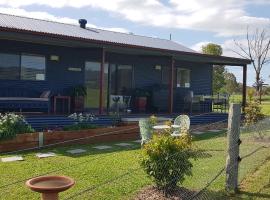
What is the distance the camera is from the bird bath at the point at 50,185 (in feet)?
12.5

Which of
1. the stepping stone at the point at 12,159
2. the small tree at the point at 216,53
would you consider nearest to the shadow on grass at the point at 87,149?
the stepping stone at the point at 12,159

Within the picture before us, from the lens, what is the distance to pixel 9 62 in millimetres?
13547

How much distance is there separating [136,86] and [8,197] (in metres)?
11.9

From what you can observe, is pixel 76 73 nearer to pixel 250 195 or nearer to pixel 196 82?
pixel 196 82

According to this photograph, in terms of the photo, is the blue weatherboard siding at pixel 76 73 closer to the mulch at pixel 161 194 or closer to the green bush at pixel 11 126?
the green bush at pixel 11 126

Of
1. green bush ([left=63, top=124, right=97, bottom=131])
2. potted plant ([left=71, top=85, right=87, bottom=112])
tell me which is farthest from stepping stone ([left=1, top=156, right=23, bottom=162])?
potted plant ([left=71, top=85, right=87, bottom=112])

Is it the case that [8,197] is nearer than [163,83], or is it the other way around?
[8,197]

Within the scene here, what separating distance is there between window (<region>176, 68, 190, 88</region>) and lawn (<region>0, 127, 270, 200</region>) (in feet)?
29.5

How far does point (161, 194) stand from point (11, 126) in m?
4.78

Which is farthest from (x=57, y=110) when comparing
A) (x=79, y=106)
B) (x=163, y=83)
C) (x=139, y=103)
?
(x=163, y=83)

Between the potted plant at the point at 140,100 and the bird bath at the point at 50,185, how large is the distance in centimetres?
1228

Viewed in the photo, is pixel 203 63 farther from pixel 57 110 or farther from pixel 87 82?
pixel 57 110

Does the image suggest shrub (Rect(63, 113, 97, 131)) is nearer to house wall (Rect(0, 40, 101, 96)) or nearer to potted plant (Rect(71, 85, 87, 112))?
potted plant (Rect(71, 85, 87, 112))

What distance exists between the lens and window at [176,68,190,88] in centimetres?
1911
